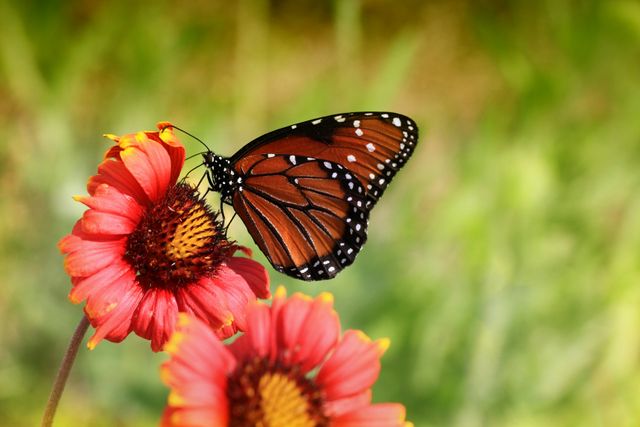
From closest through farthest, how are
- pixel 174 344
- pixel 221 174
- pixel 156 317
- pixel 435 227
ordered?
1. pixel 174 344
2. pixel 156 317
3. pixel 221 174
4. pixel 435 227

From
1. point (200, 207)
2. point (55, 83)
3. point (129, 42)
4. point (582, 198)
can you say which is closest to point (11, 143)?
point (55, 83)

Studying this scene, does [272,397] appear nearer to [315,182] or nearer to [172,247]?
[172,247]

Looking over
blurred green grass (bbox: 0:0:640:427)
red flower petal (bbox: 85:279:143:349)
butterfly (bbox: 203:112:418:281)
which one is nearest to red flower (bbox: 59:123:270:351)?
red flower petal (bbox: 85:279:143:349)

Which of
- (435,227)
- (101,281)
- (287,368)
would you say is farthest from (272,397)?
(435,227)

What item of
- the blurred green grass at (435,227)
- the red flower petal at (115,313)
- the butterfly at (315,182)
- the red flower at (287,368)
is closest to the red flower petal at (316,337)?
the red flower at (287,368)

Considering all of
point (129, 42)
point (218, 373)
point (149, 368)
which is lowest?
point (218, 373)

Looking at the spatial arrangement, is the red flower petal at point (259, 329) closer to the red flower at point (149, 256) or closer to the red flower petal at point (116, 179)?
the red flower at point (149, 256)

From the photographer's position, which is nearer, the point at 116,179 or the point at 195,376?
the point at 195,376

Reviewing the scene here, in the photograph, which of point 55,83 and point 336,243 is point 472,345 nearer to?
point 336,243
